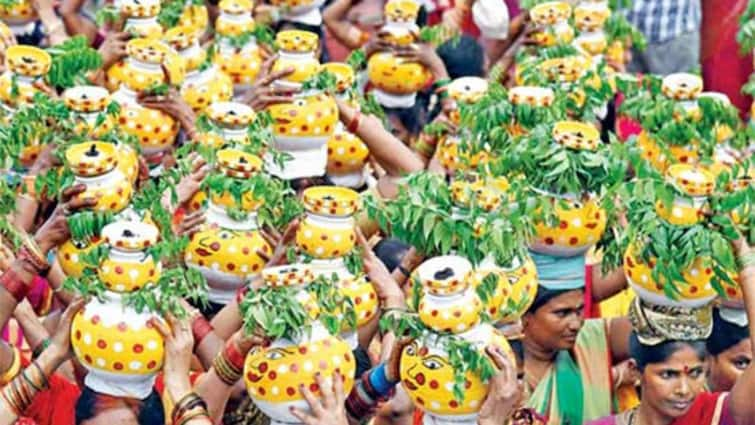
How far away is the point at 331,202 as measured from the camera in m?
6.79

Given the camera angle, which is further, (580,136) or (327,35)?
(327,35)

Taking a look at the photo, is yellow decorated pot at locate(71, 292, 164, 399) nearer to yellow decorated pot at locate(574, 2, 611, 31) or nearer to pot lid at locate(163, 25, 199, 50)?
pot lid at locate(163, 25, 199, 50)

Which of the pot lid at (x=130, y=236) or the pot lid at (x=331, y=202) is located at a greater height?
the pot lid at (x=130, y=236)

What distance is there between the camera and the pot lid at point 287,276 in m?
6.17

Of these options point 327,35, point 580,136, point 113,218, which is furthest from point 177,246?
point 327,35

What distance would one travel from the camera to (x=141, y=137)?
7.94m

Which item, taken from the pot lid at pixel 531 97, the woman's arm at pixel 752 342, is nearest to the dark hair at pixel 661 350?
the woman's arm at pixel 752 342

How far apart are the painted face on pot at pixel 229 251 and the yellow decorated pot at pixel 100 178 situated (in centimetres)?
29

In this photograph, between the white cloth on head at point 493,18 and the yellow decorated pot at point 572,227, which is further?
the white cloth on head at point 493,18

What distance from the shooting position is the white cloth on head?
966 cm

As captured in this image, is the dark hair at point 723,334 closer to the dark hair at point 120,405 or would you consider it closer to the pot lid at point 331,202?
the pot lid at point 331,202

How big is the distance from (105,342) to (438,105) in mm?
3468

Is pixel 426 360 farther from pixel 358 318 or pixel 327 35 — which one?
pixel 327 35

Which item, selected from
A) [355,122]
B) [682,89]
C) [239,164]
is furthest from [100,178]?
[682,89]
